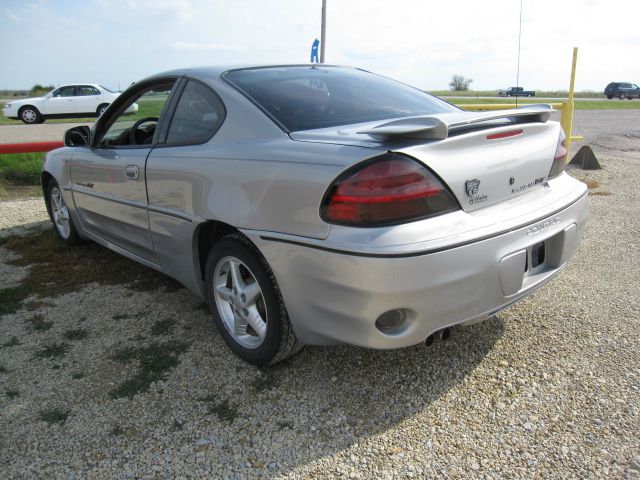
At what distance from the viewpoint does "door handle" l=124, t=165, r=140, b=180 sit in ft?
11.3

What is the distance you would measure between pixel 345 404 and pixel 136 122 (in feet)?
8.83

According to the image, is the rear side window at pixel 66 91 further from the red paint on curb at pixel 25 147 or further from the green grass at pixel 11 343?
the green grass at pixel 11 343

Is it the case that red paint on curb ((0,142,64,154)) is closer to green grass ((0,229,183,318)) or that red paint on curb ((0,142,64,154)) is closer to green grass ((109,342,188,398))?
green grass ((0,229,183,318))

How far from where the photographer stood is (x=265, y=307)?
2.66 meters

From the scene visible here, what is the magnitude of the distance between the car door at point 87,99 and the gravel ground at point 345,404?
64.8 feet

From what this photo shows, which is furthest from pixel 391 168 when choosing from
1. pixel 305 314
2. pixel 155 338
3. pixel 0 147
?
pixel 0 147

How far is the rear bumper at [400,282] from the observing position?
211 cm

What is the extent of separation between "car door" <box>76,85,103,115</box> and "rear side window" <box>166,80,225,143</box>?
20012 mm

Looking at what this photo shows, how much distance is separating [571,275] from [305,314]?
7.97 feet

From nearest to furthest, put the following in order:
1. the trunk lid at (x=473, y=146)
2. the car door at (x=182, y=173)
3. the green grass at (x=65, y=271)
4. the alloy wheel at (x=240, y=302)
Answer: the trunk lid at (x=473, y=146) → the alloy wheel at (x=240, y=302) → the car door at (x=182, y=173) → the green grass at (x=65, y=271)

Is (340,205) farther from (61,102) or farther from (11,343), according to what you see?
(61,102)

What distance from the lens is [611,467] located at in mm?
2070

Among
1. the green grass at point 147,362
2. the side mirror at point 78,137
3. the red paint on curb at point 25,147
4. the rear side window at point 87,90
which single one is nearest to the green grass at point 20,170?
the red paint on curb at point 25,147

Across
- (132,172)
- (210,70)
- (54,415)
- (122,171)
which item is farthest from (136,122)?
(54,415)
